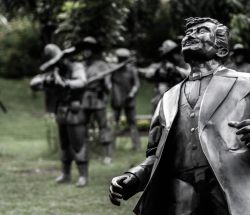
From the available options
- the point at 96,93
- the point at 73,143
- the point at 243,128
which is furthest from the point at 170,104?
the point at 96,93

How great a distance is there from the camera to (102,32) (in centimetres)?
1351

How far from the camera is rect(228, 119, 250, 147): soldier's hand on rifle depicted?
356 cm

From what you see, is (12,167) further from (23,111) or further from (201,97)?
(23,111)

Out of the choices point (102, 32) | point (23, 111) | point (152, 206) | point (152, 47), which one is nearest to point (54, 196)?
point (102, 32)

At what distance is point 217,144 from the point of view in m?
3.71

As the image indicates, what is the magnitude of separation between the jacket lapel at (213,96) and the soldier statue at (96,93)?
6759mm

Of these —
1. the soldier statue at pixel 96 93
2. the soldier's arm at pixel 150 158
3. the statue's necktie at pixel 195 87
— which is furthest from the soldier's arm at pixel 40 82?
the statue's necktie at pixel 195 87

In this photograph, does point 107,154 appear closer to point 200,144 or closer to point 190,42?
point 190,42

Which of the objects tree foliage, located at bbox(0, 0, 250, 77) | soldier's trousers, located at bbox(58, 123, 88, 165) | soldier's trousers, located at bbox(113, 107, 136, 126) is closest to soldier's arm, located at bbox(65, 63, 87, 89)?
soldier's trousers, located at bbox(58, 123, 88, 165)

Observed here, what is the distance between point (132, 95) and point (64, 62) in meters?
4.90

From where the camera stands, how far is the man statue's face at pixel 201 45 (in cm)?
403

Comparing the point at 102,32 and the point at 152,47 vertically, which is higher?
the point at 102,32

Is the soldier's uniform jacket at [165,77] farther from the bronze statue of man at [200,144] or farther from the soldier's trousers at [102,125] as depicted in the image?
the bronze statue of man at [200,144]

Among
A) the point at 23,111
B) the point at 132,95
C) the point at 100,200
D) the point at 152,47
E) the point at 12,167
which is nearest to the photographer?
the point at 100,200
